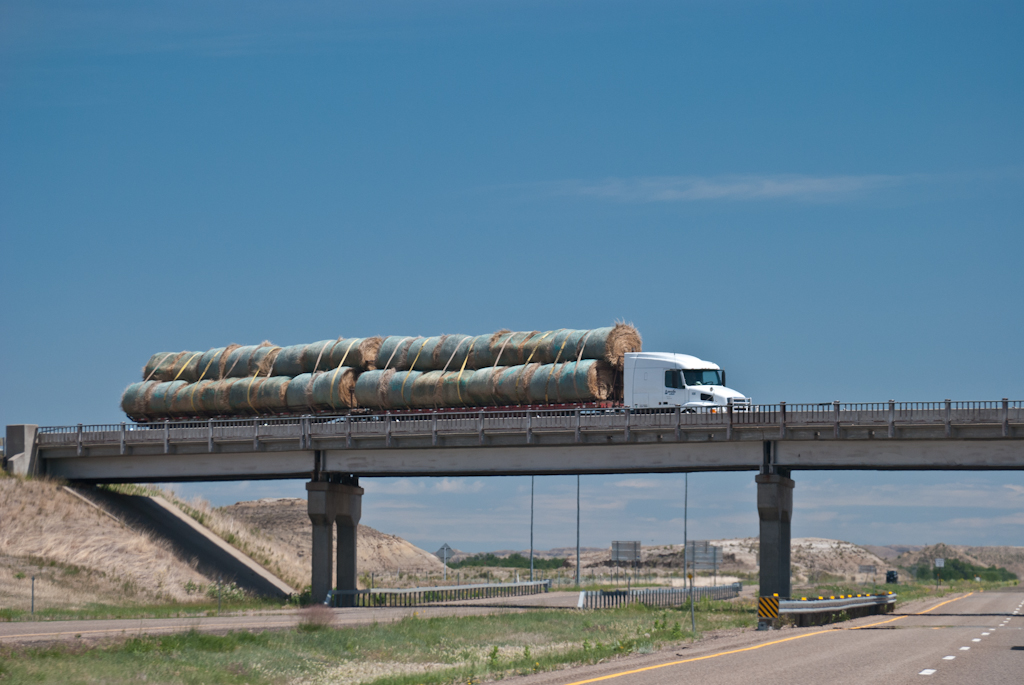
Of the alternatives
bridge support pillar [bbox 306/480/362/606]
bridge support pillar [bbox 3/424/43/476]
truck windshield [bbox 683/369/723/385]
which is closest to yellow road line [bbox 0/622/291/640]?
bridge support pillar [bbox 306/480/362/606]

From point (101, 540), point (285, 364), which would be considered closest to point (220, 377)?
point (285, 364)

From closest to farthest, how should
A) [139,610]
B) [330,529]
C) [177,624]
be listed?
[177,624]
[139,610]
[330,529]

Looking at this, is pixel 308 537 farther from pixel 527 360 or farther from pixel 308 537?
pixel 527 360

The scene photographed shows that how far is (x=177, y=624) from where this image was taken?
31.7 m

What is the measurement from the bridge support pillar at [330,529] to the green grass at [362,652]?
1664 cm

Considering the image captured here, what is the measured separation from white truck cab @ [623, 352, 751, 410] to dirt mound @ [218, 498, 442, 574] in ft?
185

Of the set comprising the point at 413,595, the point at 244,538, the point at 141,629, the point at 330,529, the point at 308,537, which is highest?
the point at 141,629

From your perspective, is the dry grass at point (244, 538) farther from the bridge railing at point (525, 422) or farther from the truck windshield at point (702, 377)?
the truck windshield at point (702, 377)

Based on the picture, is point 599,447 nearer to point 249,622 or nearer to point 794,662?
point 249,622

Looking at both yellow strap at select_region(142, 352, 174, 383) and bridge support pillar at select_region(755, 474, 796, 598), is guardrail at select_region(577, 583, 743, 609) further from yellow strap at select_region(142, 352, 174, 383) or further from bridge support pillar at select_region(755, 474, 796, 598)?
yellow strap at select_region(142, 352, 174, 383)

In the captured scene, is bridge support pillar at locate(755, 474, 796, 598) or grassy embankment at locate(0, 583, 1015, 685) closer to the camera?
grassy embankment at locate(0, 583, 1015, 685)

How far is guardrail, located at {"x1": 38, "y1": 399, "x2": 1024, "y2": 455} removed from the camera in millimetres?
41281

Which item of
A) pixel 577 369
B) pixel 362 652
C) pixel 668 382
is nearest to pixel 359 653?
pixel 362 652

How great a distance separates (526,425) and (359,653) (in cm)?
2267
